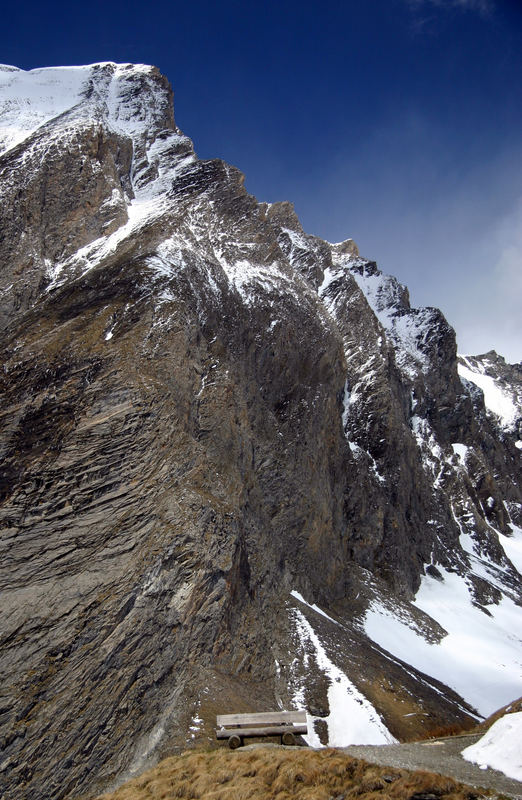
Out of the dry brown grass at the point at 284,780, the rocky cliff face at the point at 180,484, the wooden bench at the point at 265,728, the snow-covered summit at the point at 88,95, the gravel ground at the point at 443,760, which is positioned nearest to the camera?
the dry brown grass at the point at 284,780

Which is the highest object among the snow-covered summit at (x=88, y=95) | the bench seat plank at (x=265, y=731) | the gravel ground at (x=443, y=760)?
the snow-covered summit at (x=88, y=95)

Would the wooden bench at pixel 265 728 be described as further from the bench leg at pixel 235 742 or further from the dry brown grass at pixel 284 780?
the dry brown grass at pixel 284 780

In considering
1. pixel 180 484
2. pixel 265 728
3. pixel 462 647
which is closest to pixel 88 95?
pixel 180 484

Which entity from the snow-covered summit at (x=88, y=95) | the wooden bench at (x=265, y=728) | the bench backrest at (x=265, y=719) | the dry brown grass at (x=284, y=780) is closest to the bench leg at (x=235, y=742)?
the wooden bench at (x=265, y=728)

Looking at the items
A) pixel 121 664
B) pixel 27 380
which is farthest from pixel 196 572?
pixel 27 380

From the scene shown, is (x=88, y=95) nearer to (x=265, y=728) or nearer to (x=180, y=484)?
(x=180, y=484)

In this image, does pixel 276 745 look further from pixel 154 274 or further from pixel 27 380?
pixel 154 274
